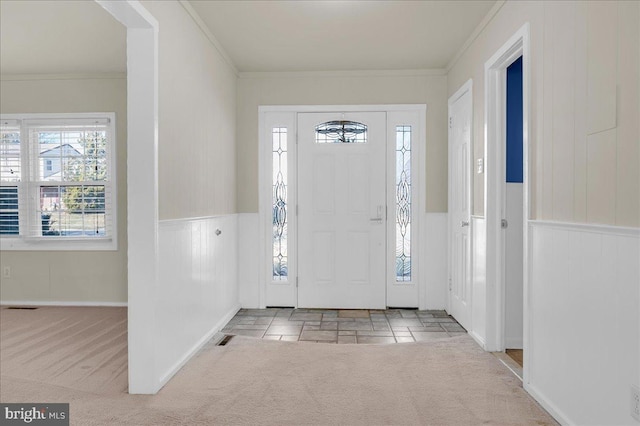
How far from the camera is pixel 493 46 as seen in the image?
325cm

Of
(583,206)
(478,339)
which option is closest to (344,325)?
(478,339)

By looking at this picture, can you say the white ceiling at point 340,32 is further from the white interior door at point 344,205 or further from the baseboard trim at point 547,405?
the baseboard trim at point 547,405

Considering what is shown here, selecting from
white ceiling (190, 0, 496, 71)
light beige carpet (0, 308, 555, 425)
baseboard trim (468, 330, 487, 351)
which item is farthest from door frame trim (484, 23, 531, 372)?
white ceiling (190, 0, 496, 71)

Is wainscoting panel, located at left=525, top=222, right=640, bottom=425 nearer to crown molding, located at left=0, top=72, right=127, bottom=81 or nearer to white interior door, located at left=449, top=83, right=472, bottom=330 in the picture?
white interior door, located at left=449, top=83, right=472, bottom=330

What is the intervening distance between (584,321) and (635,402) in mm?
405

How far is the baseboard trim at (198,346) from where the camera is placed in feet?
8.93

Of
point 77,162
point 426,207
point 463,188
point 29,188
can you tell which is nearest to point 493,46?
point 463,188

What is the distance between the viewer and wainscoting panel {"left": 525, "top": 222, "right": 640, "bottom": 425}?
1697 millimetres

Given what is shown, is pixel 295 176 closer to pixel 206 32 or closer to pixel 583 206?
pixel 206 32

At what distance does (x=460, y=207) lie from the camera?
13.5ft

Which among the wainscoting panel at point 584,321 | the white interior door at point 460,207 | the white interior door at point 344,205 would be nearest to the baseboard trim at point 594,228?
the wainscoting panel at point 584,321

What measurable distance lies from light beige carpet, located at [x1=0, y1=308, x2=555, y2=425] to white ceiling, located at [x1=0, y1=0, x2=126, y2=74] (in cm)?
255

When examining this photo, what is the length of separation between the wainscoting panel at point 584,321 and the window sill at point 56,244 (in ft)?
14.0

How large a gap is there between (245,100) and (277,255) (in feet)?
5.59
